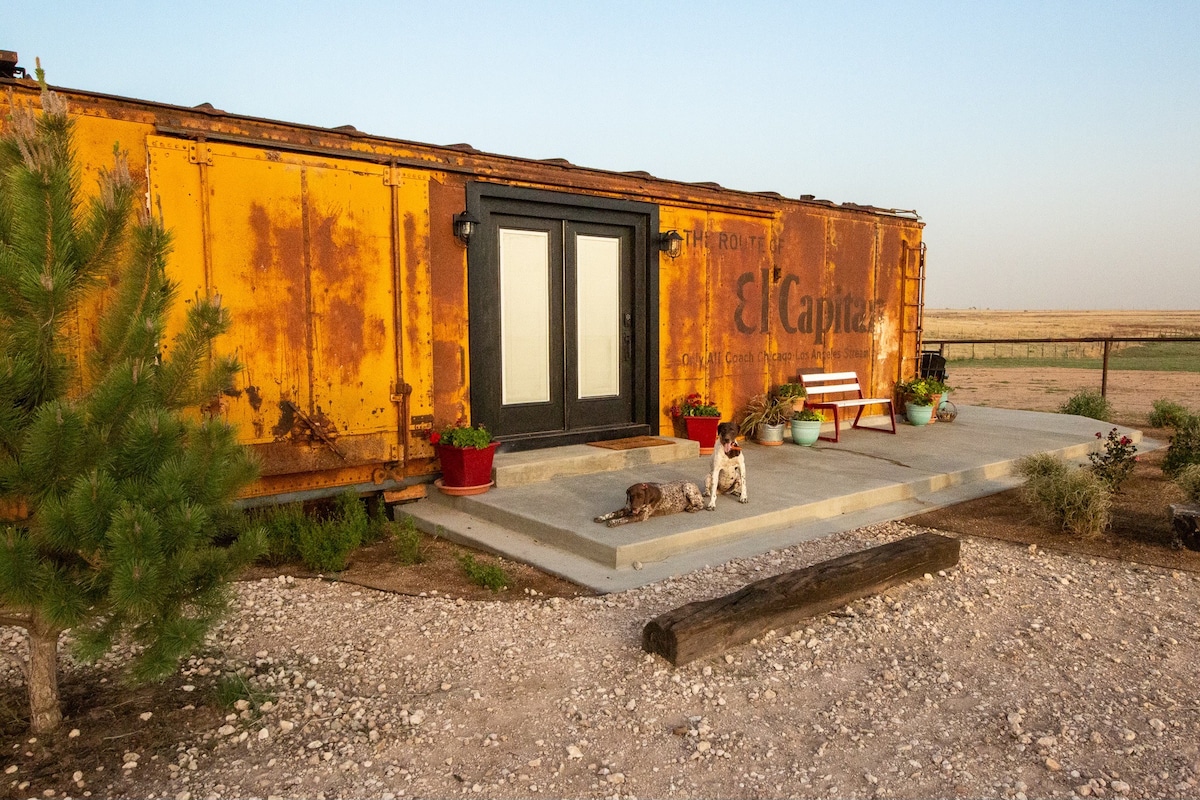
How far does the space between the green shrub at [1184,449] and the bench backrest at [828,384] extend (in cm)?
316

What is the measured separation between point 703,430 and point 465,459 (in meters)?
2.76

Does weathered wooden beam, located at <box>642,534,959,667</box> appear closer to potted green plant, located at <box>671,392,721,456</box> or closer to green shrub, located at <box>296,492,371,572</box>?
green shrub, located at <box>296,492,371,572</box>

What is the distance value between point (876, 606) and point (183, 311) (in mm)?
4568

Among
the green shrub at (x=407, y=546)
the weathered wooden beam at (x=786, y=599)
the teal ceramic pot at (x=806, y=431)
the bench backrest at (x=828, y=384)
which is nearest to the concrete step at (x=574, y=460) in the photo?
the green shrub at (x=407, y=546)

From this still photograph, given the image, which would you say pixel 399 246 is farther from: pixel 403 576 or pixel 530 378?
pixel 403 576

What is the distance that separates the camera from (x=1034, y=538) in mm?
5480

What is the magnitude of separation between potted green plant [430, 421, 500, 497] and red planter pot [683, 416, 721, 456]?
7.85 ft

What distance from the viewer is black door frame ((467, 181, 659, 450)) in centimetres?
651

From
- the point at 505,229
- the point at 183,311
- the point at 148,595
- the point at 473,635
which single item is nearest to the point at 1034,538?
the point at 473,635

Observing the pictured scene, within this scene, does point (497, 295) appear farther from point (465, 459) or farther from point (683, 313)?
point (683, 313)

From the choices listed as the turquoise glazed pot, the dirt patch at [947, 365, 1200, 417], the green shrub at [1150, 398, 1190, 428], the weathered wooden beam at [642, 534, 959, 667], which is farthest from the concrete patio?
Result: the dirt patch at [947, 365, 1200, 417]

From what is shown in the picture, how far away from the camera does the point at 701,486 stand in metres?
6.03

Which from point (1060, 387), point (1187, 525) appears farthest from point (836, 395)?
point (1060, 387)

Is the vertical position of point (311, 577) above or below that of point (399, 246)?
below
